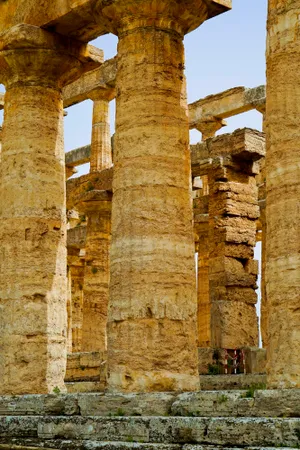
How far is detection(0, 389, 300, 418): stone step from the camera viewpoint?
34.6ft

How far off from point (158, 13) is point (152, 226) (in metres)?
3.68

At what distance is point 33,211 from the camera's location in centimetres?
1617

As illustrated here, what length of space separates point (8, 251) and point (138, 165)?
365 cm

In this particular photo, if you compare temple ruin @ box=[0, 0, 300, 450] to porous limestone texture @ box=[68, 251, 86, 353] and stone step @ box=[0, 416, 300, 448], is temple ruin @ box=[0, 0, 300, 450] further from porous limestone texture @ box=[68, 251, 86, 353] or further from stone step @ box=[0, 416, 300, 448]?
porous limestone texture @ box=[68, 251, 86, 353]

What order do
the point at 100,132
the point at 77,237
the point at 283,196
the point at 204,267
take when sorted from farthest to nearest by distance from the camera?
the point at 77,237
the point at 204,267
the point at 100,132
the point at 283,196

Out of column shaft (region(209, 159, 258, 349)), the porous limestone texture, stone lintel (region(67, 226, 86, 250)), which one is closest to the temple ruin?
column shaft (region(209, 159, 258, 349))

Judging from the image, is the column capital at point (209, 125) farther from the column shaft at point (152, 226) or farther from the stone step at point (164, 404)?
the stone step at point (164, 404)

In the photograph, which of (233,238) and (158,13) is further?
(233,238)

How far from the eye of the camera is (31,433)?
13.2 metres

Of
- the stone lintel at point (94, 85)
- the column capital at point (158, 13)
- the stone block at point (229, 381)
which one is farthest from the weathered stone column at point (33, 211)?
the stone lintel at point (94, 85)

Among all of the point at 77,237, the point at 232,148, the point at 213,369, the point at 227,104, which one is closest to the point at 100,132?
the point at 77,237

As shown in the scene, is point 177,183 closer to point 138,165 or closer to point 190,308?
point 138,165

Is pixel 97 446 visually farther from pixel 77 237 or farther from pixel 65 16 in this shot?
pixel 77 237

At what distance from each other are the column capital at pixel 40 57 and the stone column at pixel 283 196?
5264mm
